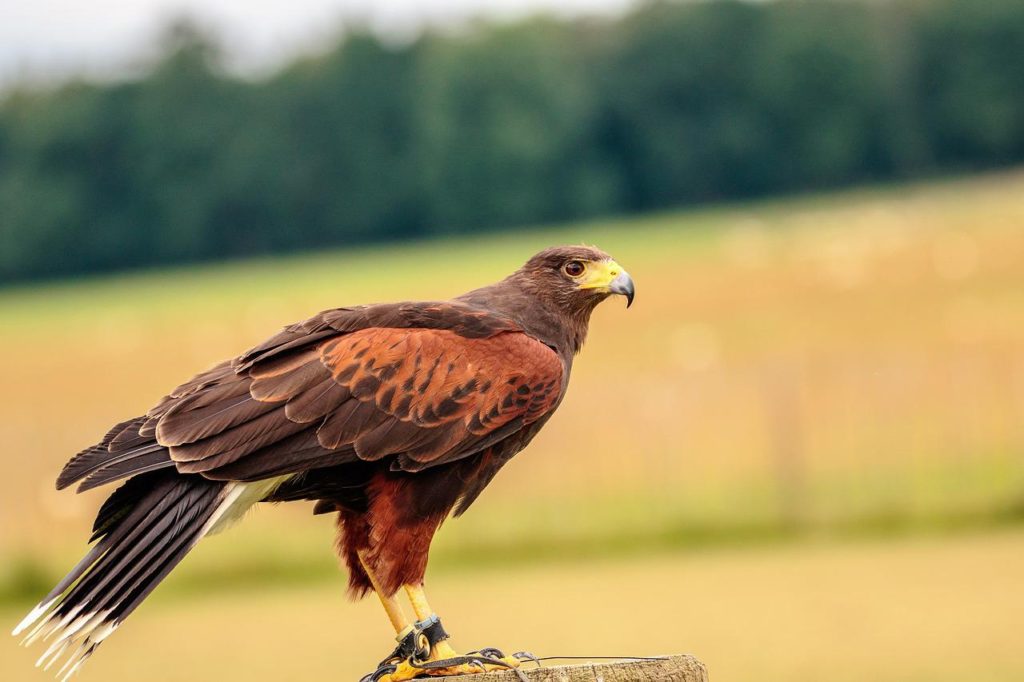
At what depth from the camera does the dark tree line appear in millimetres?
67375

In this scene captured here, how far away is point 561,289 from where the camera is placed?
584 centimetres

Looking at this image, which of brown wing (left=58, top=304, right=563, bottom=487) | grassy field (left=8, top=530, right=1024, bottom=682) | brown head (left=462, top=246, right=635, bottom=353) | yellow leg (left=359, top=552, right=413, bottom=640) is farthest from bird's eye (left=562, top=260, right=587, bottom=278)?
grassy field (left=8, top=530, right=1024, bottom=682)

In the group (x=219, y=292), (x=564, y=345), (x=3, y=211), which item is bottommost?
(x=219, y=292)

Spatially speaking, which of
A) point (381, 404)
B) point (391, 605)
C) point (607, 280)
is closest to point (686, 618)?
point (607, 280)

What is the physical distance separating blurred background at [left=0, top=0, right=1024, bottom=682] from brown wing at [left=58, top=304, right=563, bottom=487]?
6712 mm

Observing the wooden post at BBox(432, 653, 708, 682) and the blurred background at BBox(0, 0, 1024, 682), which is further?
the blurred background at BBox(0, 0, 1024, 682)

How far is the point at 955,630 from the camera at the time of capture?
12461 mm

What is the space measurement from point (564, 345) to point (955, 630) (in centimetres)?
805

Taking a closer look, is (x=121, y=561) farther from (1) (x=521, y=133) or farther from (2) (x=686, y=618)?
(1) (x=521, y=133)

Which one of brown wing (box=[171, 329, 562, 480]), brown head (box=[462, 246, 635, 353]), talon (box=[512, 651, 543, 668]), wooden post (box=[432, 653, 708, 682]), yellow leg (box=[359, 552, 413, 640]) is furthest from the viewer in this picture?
brown head (box=[462, 246, 635, 353])

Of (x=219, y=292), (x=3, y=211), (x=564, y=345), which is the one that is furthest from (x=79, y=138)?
(x=564, y=345)

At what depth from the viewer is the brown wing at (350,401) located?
4.89m

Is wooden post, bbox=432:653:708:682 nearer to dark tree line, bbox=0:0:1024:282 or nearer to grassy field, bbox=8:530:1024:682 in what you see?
grassy field, bbox=8:530:1024:682

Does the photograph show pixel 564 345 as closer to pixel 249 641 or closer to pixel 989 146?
pixel 249 641
